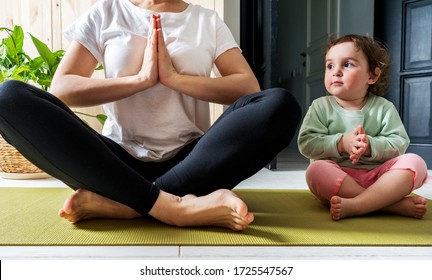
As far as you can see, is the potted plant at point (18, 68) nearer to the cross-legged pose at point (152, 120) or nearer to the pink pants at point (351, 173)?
the cross-legged pose at point (152, 120)

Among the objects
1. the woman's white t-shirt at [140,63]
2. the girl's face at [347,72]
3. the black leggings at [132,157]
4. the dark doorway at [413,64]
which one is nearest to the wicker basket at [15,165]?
the woman's white t-shirt at [140,63]

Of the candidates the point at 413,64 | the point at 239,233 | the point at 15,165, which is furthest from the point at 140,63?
the point at 413,64

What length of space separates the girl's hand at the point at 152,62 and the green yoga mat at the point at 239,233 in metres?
0.39

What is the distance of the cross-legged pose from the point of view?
110 centimetres

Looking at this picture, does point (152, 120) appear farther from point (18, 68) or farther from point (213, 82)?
point (18, 68)

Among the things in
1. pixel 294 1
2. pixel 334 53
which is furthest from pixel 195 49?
pixel 294 1

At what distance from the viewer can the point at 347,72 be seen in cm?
153

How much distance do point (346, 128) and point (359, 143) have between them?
0.58 feet

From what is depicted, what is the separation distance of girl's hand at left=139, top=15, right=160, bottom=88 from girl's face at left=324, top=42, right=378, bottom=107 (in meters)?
0.63

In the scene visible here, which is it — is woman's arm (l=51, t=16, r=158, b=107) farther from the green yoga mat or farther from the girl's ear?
the girl's ear

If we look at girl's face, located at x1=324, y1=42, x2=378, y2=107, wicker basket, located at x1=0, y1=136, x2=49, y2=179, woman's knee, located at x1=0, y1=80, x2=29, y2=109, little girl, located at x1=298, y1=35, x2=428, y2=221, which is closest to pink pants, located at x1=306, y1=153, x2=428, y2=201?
little girl, located at x1=298, y1=35, x2=428, y2=221

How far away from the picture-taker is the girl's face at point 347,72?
1528 mm

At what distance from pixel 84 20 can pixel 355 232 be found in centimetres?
96

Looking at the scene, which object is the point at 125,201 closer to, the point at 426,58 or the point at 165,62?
the point at 165,62
